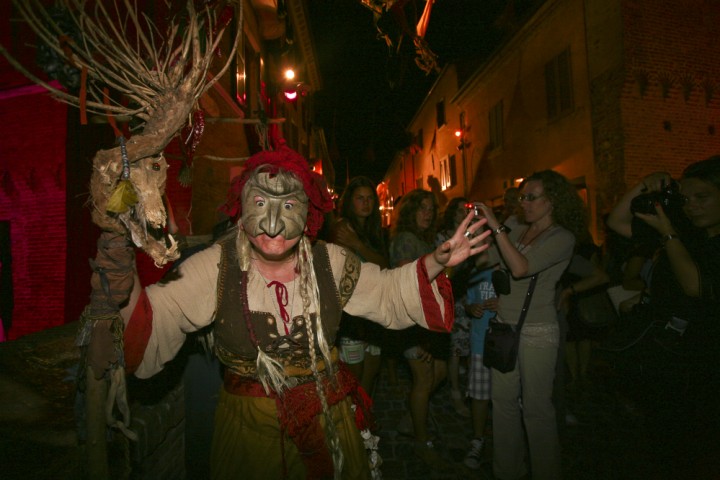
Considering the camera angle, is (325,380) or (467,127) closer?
(325,380)

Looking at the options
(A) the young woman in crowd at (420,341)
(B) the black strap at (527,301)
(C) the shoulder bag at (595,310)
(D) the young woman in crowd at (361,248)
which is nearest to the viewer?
(B) the black strap at (527,301)

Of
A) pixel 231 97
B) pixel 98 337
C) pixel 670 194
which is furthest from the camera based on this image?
pixel 231 97

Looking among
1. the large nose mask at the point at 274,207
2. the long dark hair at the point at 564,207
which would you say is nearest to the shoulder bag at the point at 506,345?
the long dark hair at the point at 564,207

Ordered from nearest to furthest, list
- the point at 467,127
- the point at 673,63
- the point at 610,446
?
the point at 610,446
the point at 673,63
the point at 467,127

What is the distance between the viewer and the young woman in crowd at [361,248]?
3.62 m

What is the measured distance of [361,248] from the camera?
3.77 metres

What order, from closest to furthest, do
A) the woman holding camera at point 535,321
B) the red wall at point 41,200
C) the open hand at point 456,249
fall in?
1. the open hand at point 456,249
2. the woman holding camera at point 535,321
3. the red wall at point 41,200

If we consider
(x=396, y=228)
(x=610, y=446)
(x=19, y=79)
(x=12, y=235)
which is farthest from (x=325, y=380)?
(x=19, y=79)

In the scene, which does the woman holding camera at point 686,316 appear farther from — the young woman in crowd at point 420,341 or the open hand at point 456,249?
the young woman in crowd at point 420,341

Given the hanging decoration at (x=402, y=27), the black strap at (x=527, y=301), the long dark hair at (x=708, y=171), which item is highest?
the hanging decoration at (x=402, y=27)

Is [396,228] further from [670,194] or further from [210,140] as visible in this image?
[210,140]

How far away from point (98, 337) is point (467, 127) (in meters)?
17.5

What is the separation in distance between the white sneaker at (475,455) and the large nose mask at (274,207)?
276 cm

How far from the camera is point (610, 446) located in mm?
3516
